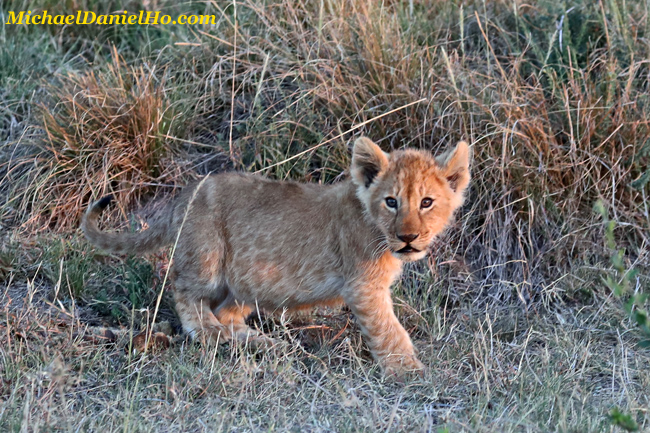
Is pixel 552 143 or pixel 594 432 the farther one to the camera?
pixel 552 143

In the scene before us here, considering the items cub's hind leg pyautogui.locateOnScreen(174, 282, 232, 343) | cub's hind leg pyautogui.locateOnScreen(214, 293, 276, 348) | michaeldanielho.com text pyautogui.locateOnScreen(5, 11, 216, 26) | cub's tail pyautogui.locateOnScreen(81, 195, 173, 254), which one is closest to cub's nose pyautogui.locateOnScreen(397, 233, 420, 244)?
cub's hind leg pyautogui.locateOnScreen(214, 293, 276, 348)

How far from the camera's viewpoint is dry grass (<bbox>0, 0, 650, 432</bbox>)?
13.9 ft

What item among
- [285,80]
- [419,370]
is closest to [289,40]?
[285,80]

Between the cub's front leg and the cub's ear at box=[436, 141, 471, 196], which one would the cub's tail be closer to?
the cub's front leg

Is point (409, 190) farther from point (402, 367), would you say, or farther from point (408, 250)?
point (402, 367)

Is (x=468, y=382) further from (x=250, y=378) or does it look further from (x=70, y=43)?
(x=70, y=43)

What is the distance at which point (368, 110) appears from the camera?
631 centimetres

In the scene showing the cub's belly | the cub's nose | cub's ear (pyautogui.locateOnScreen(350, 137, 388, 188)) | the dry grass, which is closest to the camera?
the dry grass

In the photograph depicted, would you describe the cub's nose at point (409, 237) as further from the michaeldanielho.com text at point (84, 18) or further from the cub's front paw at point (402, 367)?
the michaeldanielho.com text at point (84, 18)

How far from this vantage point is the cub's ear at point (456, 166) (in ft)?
15.8

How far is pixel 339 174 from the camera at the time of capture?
249 inches

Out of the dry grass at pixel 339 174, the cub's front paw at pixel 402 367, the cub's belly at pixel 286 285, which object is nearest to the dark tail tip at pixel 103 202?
the dry grass at pixel 339 174

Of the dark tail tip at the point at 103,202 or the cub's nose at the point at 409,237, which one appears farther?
the dark tail tip at the point at 103,202

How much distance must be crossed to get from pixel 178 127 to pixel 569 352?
11.8 feet
